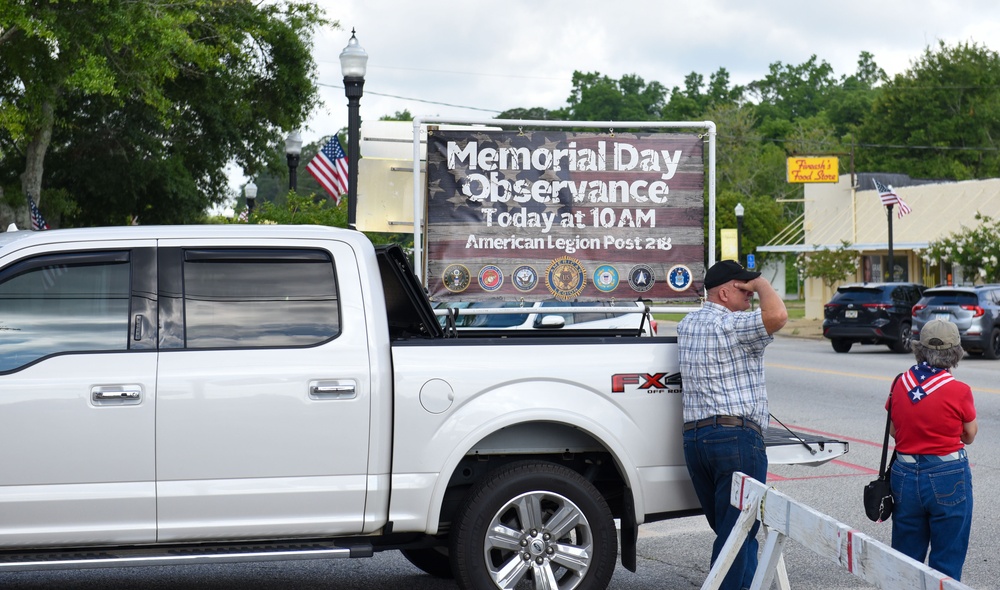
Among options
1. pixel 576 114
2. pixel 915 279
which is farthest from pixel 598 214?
pixel 576 114

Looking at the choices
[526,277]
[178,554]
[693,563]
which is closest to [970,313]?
[526,277]

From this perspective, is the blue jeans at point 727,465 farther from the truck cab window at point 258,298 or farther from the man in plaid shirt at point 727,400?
the truck cab window at point 258,298

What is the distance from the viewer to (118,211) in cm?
2727

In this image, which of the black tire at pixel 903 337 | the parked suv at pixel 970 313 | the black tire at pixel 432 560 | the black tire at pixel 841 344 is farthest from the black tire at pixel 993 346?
the black tire at pixel 432 560

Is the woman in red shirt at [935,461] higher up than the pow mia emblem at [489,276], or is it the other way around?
the pow mia emblem at [489,276]

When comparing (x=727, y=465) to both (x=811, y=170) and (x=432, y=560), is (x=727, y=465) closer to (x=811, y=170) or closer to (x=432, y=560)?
(x=432, y=560)

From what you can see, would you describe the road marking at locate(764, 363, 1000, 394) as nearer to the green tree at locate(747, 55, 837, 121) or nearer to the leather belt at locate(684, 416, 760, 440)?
the leather belt at locate(684, 416, 760, 440)

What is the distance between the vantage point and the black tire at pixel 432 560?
6.79 metres

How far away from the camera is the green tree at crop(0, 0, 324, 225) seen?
17.7 metres

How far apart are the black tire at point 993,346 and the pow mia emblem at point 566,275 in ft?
61.4

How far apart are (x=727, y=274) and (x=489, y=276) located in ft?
10.1

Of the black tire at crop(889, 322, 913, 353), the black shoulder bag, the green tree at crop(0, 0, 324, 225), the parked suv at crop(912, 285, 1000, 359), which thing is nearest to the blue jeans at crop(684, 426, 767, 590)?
the black shoulder bag

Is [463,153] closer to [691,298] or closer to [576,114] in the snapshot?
[691,298]

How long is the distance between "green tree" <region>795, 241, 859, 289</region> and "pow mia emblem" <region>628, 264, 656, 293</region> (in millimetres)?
33873
